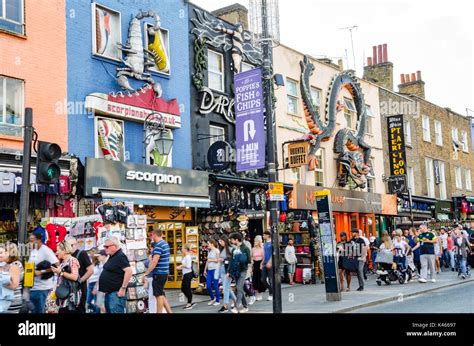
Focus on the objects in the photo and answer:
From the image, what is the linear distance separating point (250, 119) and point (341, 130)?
11.2 meters

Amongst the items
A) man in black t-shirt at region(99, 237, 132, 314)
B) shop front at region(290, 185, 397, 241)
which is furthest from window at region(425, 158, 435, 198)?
man in black t-shirt at region(99, 237, 132, 314)

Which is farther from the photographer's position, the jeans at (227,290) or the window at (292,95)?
the window at (292,95)

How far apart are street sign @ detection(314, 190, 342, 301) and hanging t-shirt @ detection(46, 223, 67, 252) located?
18.4ft

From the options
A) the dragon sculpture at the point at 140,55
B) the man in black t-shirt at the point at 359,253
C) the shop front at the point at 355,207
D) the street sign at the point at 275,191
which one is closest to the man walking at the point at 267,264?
the man in black t-shirt at the point at 359,253

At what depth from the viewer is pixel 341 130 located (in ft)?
77.5

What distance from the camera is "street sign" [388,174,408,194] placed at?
26.4 m

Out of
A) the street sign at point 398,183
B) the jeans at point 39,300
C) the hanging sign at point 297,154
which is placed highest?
the hanging sign at point 297,154

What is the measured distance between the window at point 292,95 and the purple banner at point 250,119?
788cm

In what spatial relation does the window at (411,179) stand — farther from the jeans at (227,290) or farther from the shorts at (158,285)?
the shorts at (158,285)

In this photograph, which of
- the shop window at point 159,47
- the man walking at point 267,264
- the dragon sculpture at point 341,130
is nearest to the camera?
the man walking at point 267,264

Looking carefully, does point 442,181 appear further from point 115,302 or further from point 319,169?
point 115,302

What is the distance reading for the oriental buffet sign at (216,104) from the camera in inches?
680

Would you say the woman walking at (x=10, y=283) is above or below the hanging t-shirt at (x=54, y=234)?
below

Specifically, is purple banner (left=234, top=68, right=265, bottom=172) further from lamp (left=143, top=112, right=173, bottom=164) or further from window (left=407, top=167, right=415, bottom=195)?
window (left=407, top=167, right=415, bottom=195)
